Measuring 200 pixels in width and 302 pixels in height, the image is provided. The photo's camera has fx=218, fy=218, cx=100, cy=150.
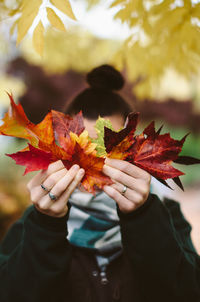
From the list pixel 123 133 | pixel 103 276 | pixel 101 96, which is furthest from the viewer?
pixel 101 96

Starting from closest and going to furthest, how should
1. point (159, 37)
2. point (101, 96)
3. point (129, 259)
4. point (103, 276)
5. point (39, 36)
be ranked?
1. point (39, 36)
2. point (129, 259)
3. point (103, 276)
4. point (101, 96)
5. point (159, 37)

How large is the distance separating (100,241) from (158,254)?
0.35 meters

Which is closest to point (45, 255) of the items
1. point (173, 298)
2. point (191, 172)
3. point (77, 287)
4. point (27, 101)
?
point (77, 287)

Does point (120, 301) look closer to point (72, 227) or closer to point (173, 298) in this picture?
point (173, 298)

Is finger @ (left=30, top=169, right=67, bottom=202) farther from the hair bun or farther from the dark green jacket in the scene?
the hair bun

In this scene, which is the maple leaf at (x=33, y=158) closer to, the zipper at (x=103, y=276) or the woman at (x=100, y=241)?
the woman at (x=100, y=241)

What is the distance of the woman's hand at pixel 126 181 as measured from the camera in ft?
2.18

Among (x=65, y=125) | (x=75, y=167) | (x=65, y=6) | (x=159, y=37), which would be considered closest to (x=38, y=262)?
(x=75, y=167)

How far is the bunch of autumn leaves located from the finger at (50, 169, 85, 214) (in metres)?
0.02

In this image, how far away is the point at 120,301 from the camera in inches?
37.6

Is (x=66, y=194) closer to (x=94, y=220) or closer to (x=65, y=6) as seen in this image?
(x=94, y=220)

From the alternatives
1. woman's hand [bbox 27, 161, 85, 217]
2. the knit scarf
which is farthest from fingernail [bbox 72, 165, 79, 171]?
the knit scarf

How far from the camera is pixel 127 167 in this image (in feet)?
2.19

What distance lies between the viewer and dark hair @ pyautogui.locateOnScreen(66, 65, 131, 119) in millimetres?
1040
